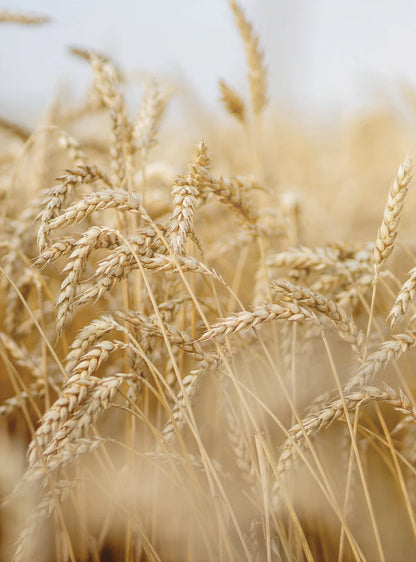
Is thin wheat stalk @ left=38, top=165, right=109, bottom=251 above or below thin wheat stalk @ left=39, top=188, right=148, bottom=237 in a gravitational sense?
above

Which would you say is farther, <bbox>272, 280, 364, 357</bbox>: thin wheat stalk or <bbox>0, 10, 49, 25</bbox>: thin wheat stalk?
<bbox>0, 10, 49, 25</bbox>: thin wheat stalk

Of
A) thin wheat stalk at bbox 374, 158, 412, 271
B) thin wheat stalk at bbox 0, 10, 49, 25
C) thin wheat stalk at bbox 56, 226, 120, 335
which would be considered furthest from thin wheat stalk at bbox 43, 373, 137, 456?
thin wheat stalk at bbox 0, 10, 49, 25

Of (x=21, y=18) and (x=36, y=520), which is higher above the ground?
(x=21, y=18)

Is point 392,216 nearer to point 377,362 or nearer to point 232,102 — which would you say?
point 377,362

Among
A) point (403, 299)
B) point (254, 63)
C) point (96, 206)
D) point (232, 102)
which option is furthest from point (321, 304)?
point (254, 63)

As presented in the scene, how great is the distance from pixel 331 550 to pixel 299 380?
371 mm

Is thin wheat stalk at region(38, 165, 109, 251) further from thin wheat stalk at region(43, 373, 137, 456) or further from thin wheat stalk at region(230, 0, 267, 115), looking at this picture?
thin wheat stalk at region(230, 0, 267, 115)

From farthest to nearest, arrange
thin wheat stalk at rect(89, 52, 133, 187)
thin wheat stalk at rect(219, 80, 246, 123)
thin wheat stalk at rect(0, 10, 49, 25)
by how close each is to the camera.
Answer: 1. thin wheat stalk at rect(0, 10, 49, 25)
2. thin wheat stalk at rect(219, 80, 246, 123)
3. thin wheat stalk at rect(89, 52, 133, 187)

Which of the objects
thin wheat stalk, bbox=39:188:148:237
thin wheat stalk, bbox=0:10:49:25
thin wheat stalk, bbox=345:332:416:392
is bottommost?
thin wheat stalk, bbox=345:332:416:392

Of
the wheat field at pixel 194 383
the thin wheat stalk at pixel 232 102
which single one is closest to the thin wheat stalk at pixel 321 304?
the wheat field at pixel 194 383

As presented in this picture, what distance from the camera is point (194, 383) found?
0.85m

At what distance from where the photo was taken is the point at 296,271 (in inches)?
46.8

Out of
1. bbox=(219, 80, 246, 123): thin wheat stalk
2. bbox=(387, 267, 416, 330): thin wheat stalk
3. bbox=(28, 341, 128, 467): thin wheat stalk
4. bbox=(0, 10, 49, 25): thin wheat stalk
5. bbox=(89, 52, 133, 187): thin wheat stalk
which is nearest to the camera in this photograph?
bbox=(28, 341, 128, 467): thin wheat stalk

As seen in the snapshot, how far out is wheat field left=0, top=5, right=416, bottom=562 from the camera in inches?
30.2
